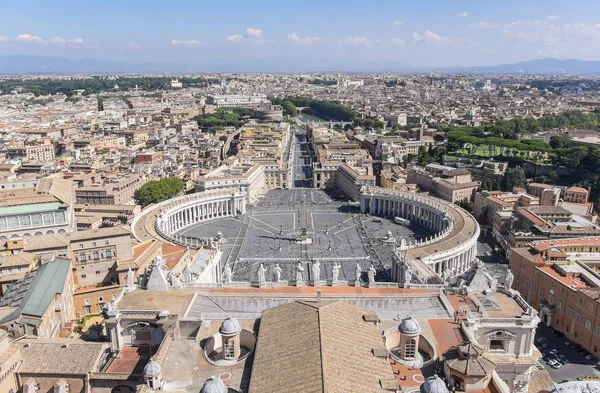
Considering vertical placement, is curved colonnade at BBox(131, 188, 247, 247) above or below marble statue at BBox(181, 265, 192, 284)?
below

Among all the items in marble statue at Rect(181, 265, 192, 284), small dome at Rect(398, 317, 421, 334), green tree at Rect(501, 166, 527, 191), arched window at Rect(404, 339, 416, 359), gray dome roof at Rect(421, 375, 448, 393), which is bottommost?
green tree at Rect(501, 166, 527, 191)

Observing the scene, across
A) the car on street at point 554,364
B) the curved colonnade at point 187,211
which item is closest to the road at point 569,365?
the car on street at point 554,364

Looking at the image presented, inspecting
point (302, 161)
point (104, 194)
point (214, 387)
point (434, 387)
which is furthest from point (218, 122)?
point (434, 387)

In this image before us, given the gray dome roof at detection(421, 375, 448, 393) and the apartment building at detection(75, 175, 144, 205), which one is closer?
the gray dome roof at detection(421, 375, 448, 393)

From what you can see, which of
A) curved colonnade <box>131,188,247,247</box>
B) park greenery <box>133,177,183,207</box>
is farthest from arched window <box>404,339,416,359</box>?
park greenery <box>133,177,183,207</box>

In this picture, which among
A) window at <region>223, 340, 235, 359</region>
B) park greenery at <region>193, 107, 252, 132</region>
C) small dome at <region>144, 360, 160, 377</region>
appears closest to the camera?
small dome at <region>144, 360, 160, 377</region>

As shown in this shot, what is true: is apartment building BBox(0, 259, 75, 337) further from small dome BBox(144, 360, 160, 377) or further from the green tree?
the green tree

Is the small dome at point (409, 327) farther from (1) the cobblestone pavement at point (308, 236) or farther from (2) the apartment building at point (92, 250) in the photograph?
(2) the apartment building at point (92, 250)

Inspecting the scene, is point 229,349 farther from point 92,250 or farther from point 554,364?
point 554,364
